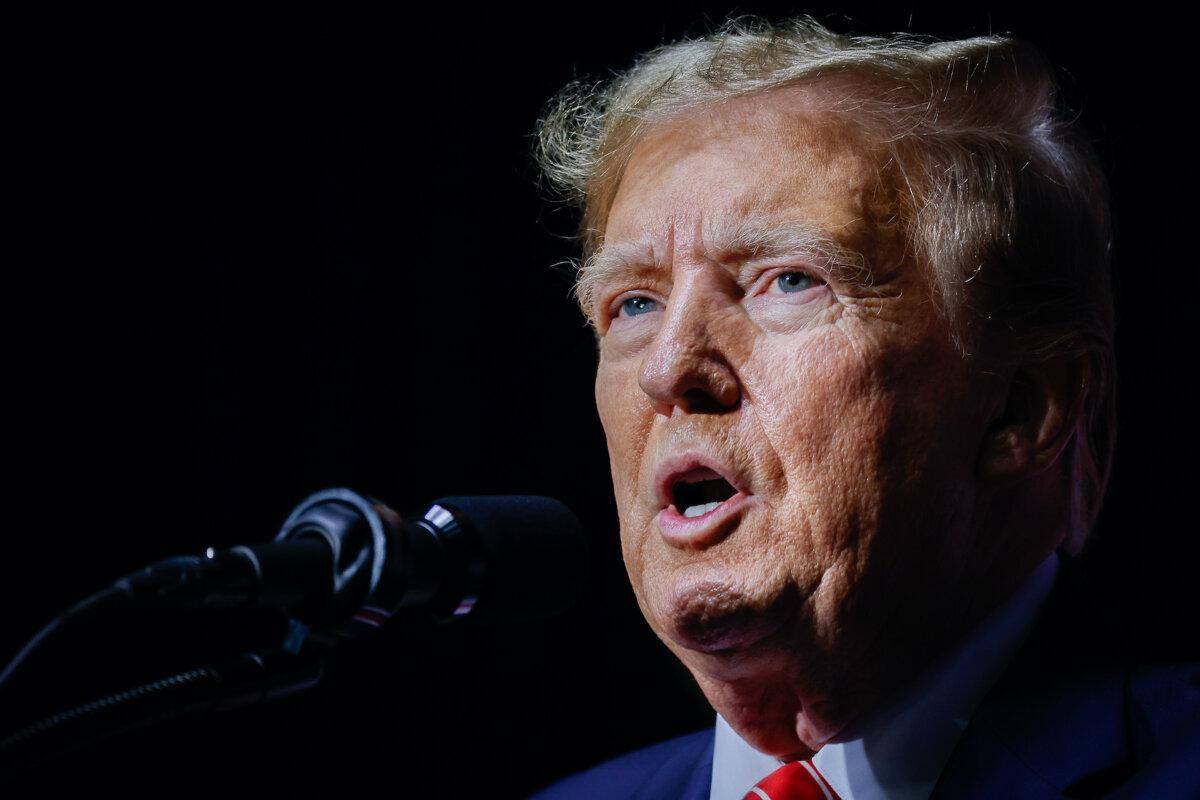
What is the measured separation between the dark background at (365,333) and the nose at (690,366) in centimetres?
90

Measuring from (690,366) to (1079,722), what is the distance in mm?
666

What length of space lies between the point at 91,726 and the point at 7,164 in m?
1.46

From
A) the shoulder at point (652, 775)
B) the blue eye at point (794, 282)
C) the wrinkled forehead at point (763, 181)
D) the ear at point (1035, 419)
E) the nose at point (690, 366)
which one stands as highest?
the wrinkled forehead at point (763, 181)

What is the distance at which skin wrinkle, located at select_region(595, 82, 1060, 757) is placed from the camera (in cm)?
149

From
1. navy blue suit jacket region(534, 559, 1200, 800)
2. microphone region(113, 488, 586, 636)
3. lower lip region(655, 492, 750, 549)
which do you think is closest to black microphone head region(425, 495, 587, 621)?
microphone region(113, 488, 586, 636)

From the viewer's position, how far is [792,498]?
4.89 feet

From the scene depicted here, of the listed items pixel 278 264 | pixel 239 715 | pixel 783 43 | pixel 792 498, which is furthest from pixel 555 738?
pixel 783 43

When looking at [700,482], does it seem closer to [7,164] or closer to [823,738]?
[823,738]

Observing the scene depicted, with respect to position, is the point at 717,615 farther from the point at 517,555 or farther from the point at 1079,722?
the point at 1079,722

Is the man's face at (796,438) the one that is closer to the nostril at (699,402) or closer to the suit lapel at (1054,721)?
the nostril at (699,402)

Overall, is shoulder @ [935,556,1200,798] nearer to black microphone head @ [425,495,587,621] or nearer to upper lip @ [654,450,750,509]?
upper lip @ [654,450,750,509]

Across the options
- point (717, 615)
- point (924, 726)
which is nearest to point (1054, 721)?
point (924, 726)

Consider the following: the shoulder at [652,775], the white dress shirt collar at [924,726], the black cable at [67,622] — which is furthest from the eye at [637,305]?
the black cable at [67,622]

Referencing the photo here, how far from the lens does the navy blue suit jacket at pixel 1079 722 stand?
4.71ft
